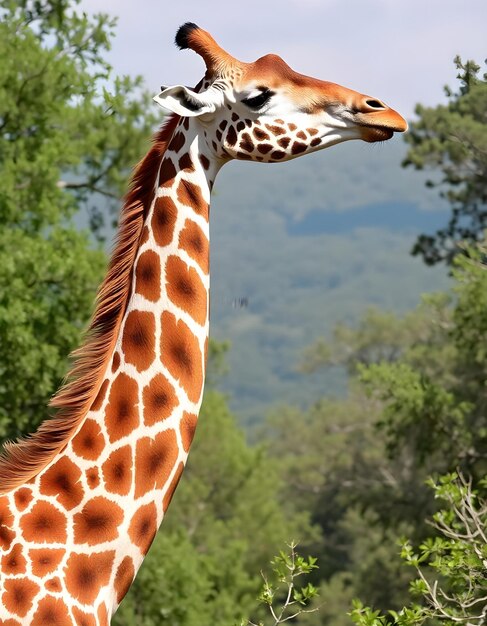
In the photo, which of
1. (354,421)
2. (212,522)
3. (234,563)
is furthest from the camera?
(354,421)

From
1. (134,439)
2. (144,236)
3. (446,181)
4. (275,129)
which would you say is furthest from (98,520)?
(446,181)

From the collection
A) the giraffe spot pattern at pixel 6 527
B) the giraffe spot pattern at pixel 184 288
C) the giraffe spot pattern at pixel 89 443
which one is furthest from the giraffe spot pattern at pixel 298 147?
the giraffe spot pattern at pixel 6 527

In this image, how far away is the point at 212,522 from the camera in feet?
135

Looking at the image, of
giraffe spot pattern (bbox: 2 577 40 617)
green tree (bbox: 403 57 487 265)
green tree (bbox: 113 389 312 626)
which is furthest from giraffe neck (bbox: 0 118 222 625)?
green tree (bbox: 113 389 312 626)

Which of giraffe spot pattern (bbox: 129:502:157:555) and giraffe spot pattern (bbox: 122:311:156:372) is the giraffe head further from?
giraffe spot pattern (bbox: 129:502:157:555)

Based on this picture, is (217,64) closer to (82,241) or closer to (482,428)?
(82,241)

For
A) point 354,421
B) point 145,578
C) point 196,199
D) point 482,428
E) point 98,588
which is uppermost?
point 196,199

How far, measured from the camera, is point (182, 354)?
19.9ft

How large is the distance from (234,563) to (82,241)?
15.1 metres

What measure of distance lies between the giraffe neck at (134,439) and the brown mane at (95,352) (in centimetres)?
4

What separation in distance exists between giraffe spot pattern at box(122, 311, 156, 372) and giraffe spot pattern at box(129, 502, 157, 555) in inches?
26.5

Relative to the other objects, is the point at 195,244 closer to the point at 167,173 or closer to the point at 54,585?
the point at 167,173

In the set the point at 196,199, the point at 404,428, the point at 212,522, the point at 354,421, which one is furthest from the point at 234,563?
the point at 354,421

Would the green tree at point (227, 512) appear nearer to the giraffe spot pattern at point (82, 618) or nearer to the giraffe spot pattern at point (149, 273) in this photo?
the giraffe spot pattern at point (149, 273)
